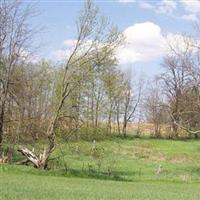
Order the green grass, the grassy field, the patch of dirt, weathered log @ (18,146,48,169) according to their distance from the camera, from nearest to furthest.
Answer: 1. the grassy field
2. weathered log @ (18,146,48,169)
3. the green grass
4. the patch of dirt

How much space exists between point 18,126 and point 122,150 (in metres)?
26.7

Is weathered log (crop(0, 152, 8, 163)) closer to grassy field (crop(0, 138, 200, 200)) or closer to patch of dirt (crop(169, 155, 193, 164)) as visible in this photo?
grassy field (crop(0, 138, 200, 200))

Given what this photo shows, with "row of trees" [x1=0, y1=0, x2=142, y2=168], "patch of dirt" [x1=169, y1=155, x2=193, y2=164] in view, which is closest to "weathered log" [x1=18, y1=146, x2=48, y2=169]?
"row of trees" [x1=0, y1=0, x2=142, y2=168]

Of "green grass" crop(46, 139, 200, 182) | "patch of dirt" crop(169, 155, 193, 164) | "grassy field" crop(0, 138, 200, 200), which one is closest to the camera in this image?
"grassy field" crop(0, 138, 200, 200)

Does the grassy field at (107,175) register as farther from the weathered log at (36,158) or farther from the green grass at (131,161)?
the weathered log at (36,158)

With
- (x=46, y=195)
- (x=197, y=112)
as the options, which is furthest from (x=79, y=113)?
(x=46, y=195)

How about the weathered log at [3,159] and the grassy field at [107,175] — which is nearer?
the grassy field at [107,175]

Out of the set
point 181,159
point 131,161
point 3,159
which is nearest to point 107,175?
point 3,159

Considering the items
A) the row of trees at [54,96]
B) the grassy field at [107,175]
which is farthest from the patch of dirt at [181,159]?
the row of trees at [54,96]

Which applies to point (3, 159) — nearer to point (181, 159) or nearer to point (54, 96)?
point (54, 96)

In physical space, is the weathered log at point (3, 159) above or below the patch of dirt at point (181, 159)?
above

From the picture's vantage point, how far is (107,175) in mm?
37219

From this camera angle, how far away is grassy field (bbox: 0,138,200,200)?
2152cm

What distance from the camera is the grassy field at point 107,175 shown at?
847 inches
